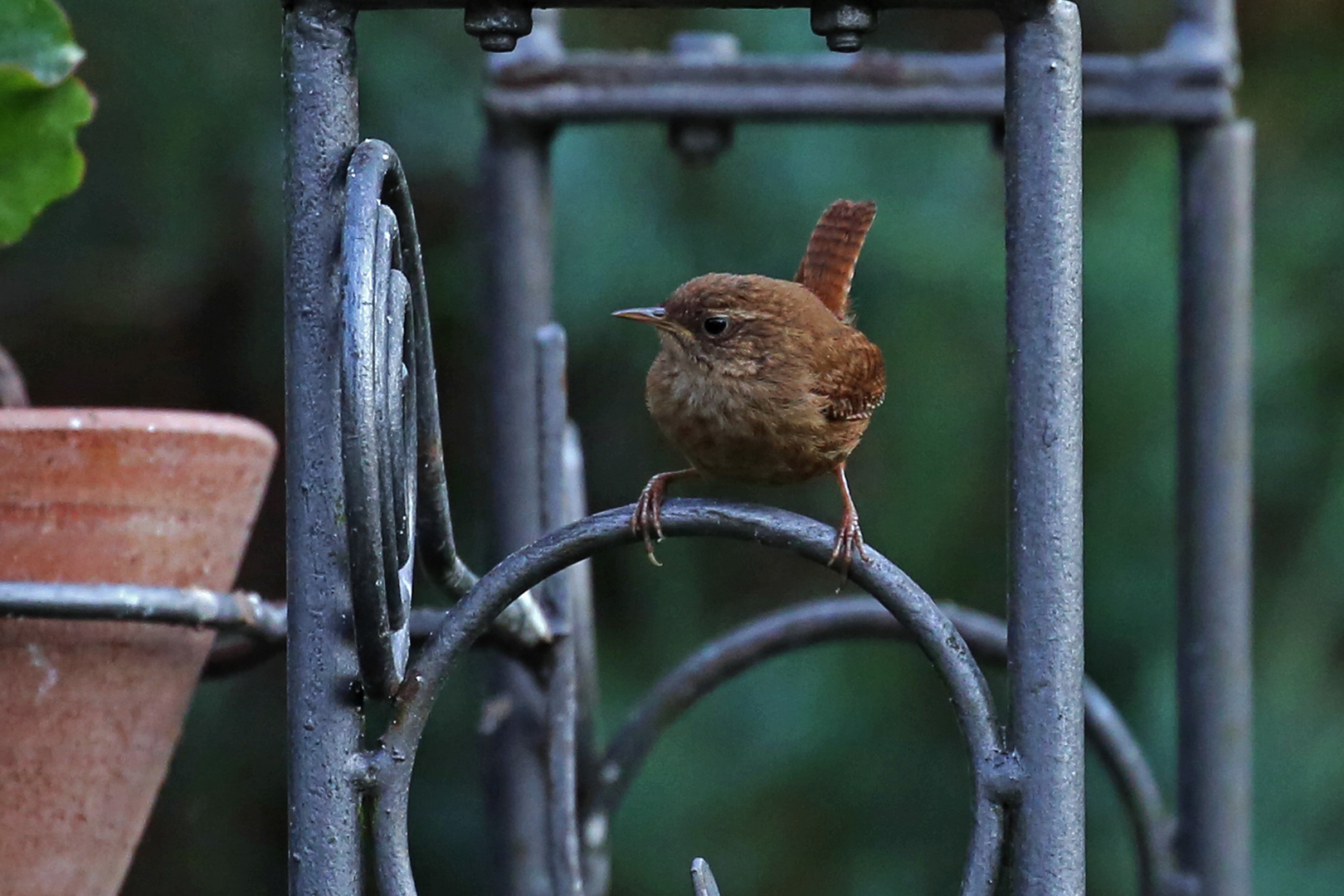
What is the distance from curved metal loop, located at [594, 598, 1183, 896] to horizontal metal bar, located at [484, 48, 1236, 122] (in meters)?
0.61

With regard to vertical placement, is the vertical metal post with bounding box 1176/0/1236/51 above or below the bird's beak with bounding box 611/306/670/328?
above

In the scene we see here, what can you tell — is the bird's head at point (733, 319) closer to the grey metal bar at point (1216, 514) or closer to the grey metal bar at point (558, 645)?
the grey metal bar at point (558, 645)

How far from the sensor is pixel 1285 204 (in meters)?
2.98

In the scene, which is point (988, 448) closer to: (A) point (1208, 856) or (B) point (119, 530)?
(A) point (1208, 856)

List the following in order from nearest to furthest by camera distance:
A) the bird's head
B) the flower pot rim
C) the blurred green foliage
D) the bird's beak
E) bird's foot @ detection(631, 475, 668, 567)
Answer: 1. bird's foot @ detection(631, 475, 668, 567)
2. the flower pot rim
3. the bird's head
4. the bird's beak
5. the blurred green foliage

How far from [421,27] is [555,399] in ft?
5.15

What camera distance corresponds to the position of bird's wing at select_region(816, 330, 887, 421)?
161 centimetres

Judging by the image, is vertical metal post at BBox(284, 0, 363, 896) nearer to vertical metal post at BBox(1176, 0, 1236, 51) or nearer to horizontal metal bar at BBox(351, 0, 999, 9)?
horizontal metal bar at BBox(351, 0, 999, 9)

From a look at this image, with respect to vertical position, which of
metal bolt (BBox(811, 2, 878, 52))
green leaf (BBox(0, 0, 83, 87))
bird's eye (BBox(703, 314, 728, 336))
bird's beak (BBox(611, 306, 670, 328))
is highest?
metal bolt (BBox(811, 2, 878, 52))

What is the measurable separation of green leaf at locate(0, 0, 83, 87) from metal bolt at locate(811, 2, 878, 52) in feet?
2.40

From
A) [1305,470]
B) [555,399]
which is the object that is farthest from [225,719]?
[1305,470]

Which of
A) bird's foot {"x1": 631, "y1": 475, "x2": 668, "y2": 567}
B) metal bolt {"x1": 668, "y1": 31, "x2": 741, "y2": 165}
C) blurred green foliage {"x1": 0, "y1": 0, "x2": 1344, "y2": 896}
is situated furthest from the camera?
blurred green foliage {"x1": 0, "y1": 0, "x2": 1344, "y2": 896}

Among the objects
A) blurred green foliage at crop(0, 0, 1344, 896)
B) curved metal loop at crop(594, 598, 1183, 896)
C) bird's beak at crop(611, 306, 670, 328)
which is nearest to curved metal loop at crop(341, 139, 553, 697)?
bird's beak at crop(611, 306, 670, 328)

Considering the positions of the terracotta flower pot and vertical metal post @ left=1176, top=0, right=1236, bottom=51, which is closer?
the terracotta flower pot
